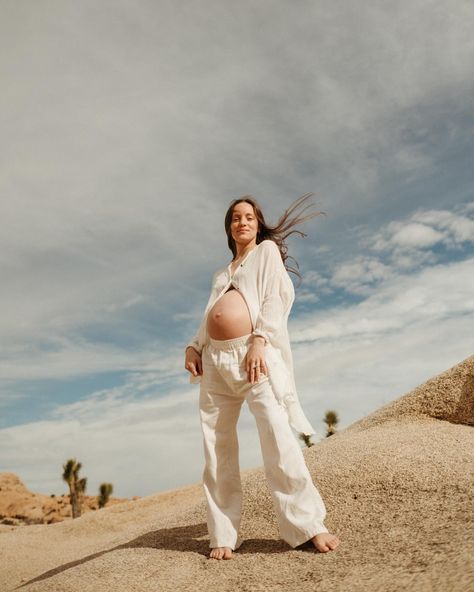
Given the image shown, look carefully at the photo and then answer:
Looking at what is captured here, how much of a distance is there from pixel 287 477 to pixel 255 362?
782 mm

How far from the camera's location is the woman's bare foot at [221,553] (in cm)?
378

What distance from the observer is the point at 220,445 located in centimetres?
401

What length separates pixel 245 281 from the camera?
413 cm

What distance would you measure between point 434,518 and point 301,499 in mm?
980

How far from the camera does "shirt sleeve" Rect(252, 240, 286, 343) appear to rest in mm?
3852

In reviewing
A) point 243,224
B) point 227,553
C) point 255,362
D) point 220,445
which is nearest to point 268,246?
point 243,224

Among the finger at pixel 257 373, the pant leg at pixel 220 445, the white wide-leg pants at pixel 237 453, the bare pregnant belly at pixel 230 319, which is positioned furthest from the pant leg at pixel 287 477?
the bare pregnant belly at pixel 230 319

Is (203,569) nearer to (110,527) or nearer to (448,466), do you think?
(448,466)

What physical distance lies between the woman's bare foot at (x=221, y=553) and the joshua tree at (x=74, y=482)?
1292cm

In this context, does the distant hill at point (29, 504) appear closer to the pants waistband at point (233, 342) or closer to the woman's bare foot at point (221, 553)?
the woman's bare foot at point (221, 553)

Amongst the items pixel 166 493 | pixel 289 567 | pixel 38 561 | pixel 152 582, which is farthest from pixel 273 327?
pixel 166 493

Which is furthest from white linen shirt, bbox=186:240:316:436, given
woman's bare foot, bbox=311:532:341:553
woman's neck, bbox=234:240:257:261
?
woman's bare foot, bbox=311:532:341:553

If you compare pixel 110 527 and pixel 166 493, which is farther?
pixel 166 493

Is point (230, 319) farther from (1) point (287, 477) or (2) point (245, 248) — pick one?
(1) point (287, 477)
